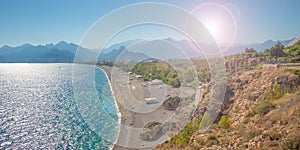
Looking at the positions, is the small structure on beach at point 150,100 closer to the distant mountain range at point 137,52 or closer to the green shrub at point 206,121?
the distant mountain range at point 137,52

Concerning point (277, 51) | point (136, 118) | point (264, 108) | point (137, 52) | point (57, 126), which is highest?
point (277, 51)

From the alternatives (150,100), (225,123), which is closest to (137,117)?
(150,100)

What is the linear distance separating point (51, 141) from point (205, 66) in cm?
1946

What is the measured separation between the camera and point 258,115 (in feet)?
20.3

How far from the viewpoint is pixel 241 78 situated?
975 cm

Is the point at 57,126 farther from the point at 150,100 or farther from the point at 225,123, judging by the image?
the point at 225,123

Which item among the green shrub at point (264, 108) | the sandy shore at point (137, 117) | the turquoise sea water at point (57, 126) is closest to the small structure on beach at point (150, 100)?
the sandy shore at point (137, 117)

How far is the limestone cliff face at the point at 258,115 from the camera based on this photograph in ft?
13.9

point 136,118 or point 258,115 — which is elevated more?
point 258,115

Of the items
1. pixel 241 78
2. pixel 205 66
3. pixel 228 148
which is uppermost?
pixel 205 66

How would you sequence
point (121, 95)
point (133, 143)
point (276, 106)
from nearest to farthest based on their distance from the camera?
point (276, 106) → point (133, 143) → point (121, 95)

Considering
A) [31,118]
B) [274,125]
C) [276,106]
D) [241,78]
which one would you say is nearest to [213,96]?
[241,78]

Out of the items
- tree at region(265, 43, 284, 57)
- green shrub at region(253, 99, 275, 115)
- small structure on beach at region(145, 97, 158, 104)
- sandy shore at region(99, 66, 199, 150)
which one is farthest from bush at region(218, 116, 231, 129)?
tree at region(265, 43, 284, 57)

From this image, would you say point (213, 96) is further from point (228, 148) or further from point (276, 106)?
point (228, 148)
